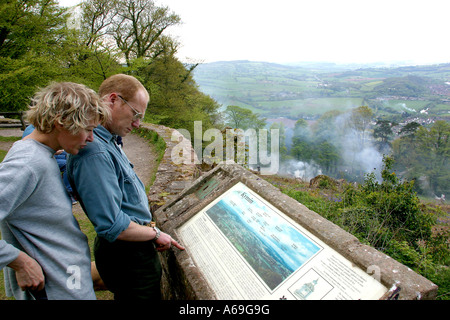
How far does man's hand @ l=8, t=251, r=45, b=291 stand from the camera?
1407 millimetres

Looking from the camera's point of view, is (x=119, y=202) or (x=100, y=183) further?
(x=119, y=202)

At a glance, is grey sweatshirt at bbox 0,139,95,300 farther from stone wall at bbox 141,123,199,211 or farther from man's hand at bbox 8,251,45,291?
stone wall at bbox 141,123,199,211

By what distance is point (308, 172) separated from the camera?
36.1 meters

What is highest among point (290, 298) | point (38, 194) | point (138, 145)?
point (38, 194)

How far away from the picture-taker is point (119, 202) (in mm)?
1711

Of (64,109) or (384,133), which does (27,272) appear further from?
(384,133)

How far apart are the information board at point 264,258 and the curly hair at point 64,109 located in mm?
1358

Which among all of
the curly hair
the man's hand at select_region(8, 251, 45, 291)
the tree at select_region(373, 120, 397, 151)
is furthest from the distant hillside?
the man's hand at select_region(8, 251, 45, 291)

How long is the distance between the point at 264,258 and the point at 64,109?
1614 mm

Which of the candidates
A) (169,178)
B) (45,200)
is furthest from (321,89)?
(45,200)

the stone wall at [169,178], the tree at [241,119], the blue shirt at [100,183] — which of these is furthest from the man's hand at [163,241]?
the tree at [241,119]

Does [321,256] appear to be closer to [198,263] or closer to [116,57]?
[198,263]

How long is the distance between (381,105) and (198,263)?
61744 mm
